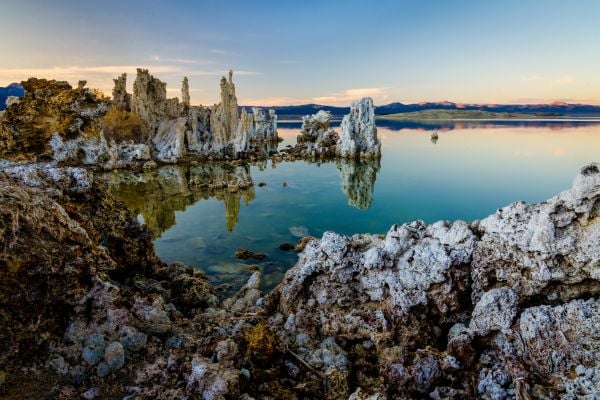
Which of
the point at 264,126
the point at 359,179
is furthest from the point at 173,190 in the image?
the point at 264,126

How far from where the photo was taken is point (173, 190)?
36.5 meters

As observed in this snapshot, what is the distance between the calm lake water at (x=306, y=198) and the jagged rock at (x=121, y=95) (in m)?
24.4

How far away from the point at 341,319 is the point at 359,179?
35.7 meters

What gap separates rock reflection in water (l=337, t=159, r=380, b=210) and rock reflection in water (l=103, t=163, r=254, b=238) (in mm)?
9707

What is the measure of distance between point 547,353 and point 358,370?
137 inches

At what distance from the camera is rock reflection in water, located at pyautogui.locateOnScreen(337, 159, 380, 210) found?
3256 centimetres

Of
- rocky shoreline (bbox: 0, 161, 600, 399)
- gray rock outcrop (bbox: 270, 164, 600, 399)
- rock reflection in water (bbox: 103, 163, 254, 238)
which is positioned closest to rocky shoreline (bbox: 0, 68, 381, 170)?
rock reflection in water (bbox: 103, 163, 254, 238)

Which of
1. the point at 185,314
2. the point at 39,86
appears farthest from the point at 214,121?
the point at 185,314

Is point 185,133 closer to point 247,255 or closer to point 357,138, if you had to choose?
point 357,138

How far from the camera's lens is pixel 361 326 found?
8.75 m

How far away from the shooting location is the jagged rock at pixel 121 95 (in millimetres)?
66225

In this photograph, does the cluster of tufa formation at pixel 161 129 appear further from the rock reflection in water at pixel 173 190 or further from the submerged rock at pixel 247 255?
the submerged rock at pixel 247 255

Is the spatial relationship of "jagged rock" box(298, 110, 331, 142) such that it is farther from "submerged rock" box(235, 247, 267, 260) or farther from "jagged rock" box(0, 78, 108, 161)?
"jagged rock" box(0, 78, 108, 161)

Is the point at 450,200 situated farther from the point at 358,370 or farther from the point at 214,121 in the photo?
the point at 214,121
